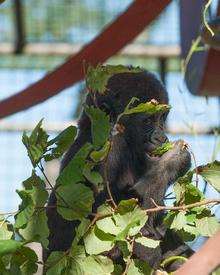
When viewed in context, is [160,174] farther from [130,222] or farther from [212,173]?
[130,222]

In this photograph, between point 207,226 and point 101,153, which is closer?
point 101,153

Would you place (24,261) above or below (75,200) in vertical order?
below

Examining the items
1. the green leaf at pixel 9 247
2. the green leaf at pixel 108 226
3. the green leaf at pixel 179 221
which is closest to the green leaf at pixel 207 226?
the green leaf at pixel 179 221

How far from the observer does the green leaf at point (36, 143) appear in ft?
7.27

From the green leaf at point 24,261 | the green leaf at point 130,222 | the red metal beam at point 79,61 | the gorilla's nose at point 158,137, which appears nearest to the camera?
the green leaf at point 130,222

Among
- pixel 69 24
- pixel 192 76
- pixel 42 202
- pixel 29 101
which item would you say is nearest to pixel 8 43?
pixel 69 24

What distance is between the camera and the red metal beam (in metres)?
4.20

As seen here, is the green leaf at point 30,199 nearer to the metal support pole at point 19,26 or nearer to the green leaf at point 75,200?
the green leaf at point 75,200

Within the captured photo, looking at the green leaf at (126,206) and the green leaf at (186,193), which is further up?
the green leaf at (126,206)

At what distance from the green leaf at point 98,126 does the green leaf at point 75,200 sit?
11 centimetres

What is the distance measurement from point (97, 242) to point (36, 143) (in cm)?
28

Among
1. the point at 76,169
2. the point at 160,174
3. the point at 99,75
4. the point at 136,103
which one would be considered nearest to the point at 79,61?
the point at 136,103

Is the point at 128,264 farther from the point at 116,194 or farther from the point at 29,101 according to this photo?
the point at 29,101

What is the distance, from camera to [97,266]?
221 centimetres
